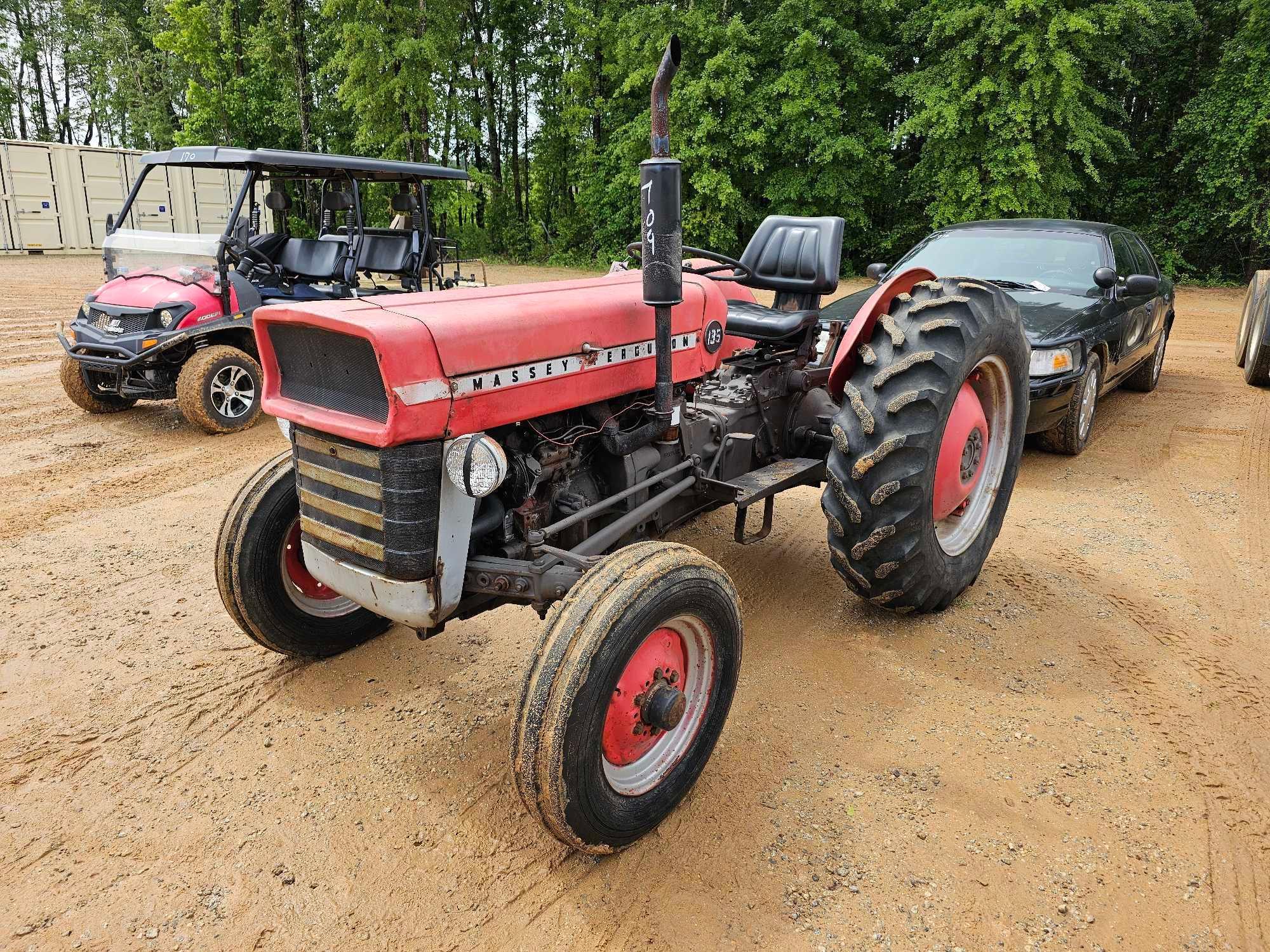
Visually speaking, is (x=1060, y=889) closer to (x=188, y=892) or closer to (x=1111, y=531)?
(x=188, y=892)

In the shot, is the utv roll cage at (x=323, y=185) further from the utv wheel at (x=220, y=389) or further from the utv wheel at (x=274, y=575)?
the utv wheel at (x=274, y=575)

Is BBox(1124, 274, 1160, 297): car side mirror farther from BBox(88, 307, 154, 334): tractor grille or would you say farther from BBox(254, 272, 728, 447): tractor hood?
BBox(88, 307, 154, 334): tractor grille

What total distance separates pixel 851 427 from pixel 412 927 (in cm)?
223

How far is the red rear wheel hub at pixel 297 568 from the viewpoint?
3.10 metres

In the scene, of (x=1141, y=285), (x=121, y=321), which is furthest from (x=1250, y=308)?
(x=121, y=321)

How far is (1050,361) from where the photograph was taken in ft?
18.0

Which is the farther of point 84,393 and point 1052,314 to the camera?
point 84,393

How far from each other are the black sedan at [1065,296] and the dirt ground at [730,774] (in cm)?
144

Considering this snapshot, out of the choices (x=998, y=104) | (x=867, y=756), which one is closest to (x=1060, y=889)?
(x=867, y=756)

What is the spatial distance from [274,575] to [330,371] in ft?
3.31

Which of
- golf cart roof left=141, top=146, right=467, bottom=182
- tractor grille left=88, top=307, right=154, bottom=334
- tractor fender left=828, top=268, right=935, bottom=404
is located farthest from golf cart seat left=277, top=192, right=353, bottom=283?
tractor fender left=828, top=268, right=935, bottom=404

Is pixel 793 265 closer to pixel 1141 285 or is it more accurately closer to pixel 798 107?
pixel 1141 285

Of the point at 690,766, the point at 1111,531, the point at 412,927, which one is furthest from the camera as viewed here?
the point at 1111,531

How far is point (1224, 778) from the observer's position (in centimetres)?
267
